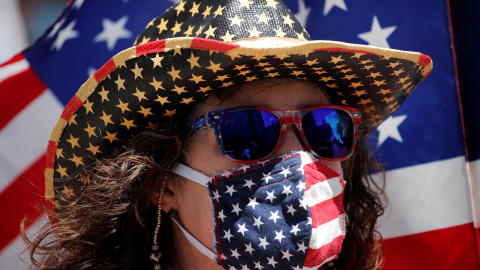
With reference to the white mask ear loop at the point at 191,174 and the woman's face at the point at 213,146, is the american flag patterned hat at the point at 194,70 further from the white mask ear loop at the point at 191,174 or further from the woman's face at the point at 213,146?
the white mask ear loop at the point at 191,174

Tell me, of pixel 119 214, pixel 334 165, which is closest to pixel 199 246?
pixel 119 214

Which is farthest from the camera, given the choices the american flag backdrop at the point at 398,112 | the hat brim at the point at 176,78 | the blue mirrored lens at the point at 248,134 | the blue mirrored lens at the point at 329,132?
the american flag backdrop at the point at 398,112

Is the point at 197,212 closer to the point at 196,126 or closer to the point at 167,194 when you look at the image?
the point at 167,194

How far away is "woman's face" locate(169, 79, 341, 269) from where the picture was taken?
212 cm

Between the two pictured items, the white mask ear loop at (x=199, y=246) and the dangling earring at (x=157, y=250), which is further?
the dangling earring at (x=157, y=250)

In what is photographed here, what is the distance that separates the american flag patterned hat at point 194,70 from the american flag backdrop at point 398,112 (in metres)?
0.70

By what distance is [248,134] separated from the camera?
2068mm

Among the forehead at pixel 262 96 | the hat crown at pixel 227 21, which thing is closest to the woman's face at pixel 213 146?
the forehead at pixel 262 96

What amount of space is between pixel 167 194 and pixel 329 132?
764 mm

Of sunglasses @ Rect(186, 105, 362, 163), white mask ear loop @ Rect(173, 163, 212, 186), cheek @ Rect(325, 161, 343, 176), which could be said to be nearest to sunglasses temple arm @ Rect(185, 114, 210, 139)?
sunglasses @ Rect(186, 105, 362, 163)

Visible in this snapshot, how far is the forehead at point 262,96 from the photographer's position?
216 centimetres

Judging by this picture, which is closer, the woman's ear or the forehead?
the forehead

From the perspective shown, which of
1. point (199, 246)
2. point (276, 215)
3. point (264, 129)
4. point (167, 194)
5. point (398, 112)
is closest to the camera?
point (276, 215)

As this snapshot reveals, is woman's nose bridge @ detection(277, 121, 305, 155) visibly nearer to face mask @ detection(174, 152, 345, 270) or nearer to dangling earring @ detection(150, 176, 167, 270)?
face mask @ detection(174, 152, 345, 270)
